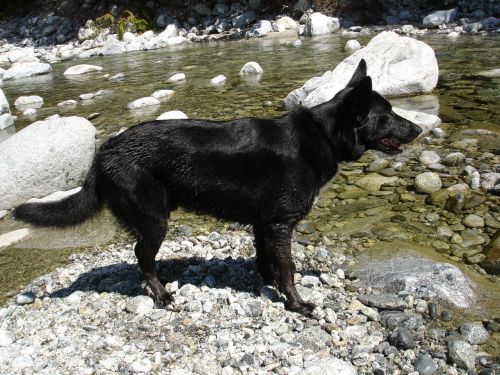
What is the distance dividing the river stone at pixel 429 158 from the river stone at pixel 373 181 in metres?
0.69

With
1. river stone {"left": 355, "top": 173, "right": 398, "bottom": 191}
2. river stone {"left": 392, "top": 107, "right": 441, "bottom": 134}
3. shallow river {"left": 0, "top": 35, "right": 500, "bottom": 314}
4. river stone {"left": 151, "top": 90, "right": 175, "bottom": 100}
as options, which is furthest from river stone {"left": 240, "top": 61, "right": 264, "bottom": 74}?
river stone {"left": 355, "top": 173, "right": 398, "bottom": 191}

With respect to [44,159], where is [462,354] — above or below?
below

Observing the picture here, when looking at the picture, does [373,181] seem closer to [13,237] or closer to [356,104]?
[356,104]

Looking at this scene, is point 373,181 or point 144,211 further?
point 373,181

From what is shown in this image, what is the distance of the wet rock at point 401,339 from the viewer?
363 centimetres

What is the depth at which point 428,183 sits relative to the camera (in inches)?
259

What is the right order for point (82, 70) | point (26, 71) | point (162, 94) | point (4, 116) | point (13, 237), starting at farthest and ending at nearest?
point (26, 71), point (82, 70), point (162, 94), point (4, 116), point (13, 237)

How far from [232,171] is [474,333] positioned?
2273mm

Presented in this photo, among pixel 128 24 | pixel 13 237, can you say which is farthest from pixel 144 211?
pixel 128 24

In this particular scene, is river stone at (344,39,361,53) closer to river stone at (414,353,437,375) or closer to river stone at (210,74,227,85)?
river stone at (210,74,227,85)

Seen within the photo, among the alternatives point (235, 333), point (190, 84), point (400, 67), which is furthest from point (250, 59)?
point (235, 333)

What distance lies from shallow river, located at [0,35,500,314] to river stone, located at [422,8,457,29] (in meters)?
2.33

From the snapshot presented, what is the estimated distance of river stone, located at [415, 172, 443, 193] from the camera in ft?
21.4

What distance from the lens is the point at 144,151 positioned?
410 centimetres
